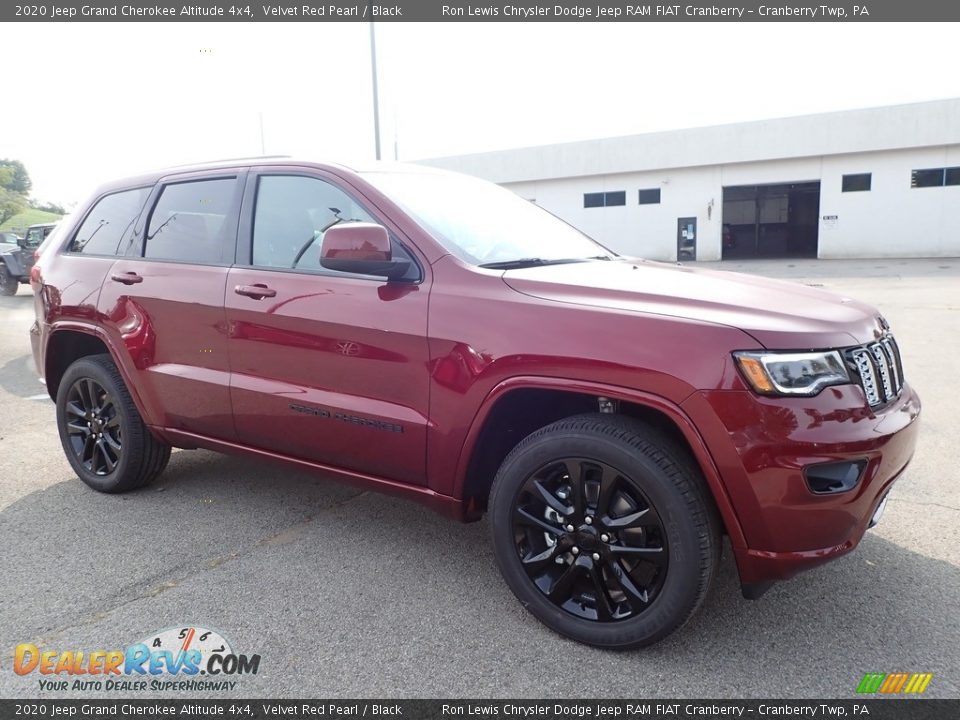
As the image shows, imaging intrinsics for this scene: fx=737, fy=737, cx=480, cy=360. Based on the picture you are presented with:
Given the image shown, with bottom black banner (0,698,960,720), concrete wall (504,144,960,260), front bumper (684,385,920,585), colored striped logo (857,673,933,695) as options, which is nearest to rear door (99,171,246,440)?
bottom black banner (0,698,960,720)

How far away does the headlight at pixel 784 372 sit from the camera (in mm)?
2348

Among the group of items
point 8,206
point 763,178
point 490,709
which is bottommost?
point 490,709

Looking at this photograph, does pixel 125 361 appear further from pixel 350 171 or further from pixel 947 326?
pixel 947 326

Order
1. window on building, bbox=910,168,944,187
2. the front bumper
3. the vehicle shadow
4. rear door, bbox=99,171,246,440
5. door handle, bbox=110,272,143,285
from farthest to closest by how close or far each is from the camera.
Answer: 1. window on building, bbox=910,168,944,187
2. door handle, bbox=110,272,143,285
3. rear door, bbox=99,171,246,440
4. the vehicle shadow
5. the front bumper

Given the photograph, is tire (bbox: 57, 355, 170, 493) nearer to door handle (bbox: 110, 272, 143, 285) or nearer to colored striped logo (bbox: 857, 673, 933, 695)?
door handle (bbox: 110, 272, 143, 285)

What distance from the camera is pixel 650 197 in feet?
104

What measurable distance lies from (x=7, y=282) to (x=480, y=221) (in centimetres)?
1792

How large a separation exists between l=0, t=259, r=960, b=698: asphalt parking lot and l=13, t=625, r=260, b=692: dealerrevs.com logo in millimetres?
52

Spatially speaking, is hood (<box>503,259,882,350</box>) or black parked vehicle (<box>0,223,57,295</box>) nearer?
hood (<box>503,259,882,350</box>)

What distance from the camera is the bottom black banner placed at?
2371 mm

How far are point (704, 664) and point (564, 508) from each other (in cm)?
73

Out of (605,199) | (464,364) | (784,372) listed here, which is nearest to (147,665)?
(464,364)

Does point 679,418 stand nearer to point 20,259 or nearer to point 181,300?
point 181,300

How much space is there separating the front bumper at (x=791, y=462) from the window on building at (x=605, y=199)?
1226 inches
